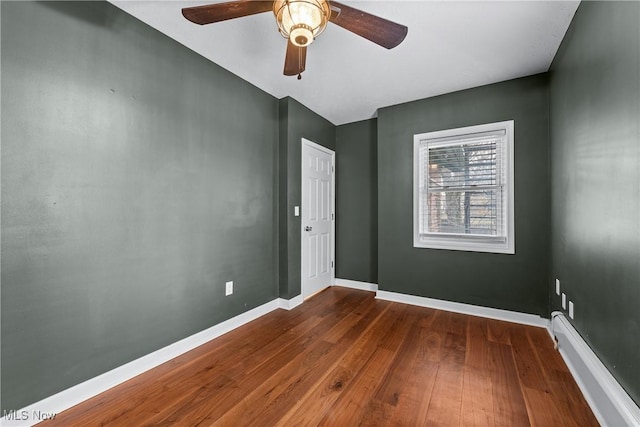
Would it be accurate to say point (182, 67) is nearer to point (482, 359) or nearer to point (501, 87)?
point (501, 87)

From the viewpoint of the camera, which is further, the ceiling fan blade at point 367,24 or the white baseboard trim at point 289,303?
the white baseboard trim at point 289,303

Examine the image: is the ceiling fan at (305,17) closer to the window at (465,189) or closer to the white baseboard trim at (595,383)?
the window at (465,189)

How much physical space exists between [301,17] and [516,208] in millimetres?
2737

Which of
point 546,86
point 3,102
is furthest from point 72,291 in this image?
point 546,86

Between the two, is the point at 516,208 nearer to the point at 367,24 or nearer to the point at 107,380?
the point at 367,24

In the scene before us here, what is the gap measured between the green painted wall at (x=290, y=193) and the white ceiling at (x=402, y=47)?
11.0 inches

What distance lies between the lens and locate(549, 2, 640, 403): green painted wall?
1249mm

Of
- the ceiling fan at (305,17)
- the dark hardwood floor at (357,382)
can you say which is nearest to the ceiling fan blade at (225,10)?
the ceiling fan at (305,17)

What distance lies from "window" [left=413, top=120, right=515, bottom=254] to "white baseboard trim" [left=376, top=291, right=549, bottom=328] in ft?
2.10

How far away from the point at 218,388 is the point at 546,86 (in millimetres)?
3904

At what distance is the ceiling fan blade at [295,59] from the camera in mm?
1705

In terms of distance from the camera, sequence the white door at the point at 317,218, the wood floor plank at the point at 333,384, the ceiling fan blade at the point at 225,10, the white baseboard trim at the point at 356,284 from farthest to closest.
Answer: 1. the white baseboard trim at the point at 356,284
2. the white door at the point at 317,218
3. the wood floor plank at the point at 333,384
4. the ceiling fan blade at the point at 225,10

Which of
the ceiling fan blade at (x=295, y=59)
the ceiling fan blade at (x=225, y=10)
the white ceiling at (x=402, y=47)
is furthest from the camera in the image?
the white ceiling at (x=402, y=47)

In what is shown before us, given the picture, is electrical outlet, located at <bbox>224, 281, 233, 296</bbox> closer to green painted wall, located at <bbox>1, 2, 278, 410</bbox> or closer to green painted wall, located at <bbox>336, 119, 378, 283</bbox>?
green painted wall, located at <bbox>1, 2, 278, 410</bbox>
